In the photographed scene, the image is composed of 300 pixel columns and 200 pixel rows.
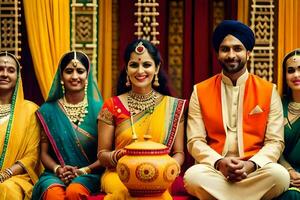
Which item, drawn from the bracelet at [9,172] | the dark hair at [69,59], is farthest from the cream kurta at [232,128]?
the bracelet at [9,172]

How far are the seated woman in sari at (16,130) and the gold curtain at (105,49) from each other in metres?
0.89

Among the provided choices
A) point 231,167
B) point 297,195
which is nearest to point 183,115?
point 231,167

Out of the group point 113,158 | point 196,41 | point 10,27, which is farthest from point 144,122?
point 10,27

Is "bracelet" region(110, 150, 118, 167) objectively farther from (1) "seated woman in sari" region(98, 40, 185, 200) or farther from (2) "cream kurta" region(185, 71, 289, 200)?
(2) "cream kurta" region(185, 71, 289, 200)

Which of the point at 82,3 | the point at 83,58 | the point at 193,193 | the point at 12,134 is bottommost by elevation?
the point at 193,193

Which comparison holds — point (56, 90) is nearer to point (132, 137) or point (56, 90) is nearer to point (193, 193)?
point (132, 137)

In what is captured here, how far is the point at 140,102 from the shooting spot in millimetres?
4496

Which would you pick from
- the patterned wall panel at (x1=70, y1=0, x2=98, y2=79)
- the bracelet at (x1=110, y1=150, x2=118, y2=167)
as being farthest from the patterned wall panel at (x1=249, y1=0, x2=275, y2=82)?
the bracelet at (x1=110, y1=150, x2=118, y2=167)

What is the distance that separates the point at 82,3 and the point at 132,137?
1.44 meters

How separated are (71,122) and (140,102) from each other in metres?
0.49

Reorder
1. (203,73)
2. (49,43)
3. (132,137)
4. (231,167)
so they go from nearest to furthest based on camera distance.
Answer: (231,167)
(132,137)
(49,43)
(203,73)

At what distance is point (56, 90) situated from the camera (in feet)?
15.3

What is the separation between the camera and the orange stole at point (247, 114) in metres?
4.32

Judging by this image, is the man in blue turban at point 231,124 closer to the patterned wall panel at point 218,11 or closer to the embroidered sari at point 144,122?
the embroidered sari at point 144,122
